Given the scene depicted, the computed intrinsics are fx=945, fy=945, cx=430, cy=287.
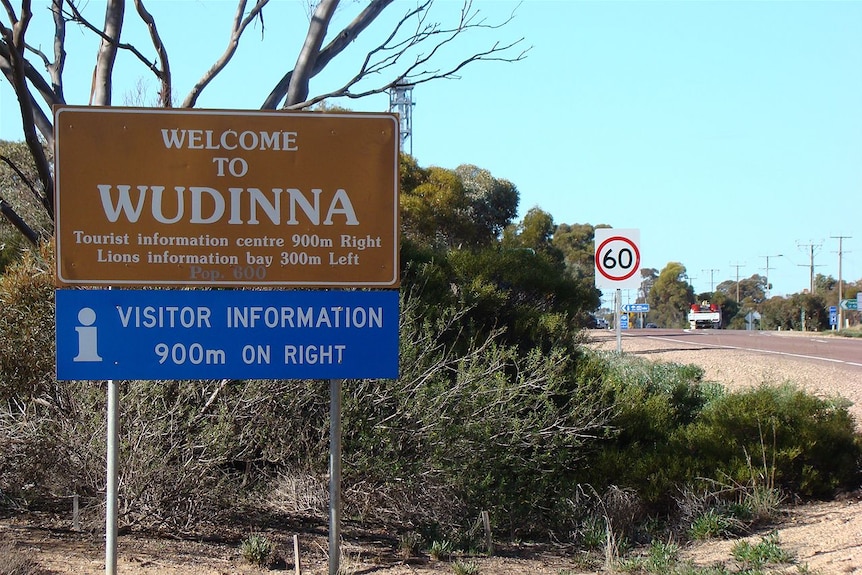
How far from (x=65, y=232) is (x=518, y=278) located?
6.57 m

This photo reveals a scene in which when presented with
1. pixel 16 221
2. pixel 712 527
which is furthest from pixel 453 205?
pixel 712 527

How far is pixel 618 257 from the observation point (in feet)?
40.5

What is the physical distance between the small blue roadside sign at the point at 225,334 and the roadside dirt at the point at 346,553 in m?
1.63

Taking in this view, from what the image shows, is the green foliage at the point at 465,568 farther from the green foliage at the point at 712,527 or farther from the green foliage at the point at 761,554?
the green foliage at the point at 712,527

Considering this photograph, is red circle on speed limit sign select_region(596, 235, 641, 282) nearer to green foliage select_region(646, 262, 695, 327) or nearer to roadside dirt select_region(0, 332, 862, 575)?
roadside dirt select_region(0, 332, 862, 575)

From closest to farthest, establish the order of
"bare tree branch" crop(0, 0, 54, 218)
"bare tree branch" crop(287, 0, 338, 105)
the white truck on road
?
"bare tree branch" crop(0, 0, 54, 218) < "bare tree branch" crop(287, 0, 338, 105) < the white truck on road

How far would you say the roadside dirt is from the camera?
6.55 metres

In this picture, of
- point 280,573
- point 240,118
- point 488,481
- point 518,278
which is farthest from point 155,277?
point 518,278

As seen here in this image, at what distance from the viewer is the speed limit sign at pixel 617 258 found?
12.3 m

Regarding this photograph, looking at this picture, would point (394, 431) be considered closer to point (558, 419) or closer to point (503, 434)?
point (503, 434)

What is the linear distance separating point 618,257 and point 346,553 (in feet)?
20.4

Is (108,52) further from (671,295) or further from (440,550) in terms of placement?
(671,295)

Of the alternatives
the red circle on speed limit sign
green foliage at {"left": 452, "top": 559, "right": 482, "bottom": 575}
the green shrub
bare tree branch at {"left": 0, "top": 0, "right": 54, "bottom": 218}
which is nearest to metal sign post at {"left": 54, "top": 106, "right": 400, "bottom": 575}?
green foliage at {"left": 452, "top": 559, "right": 482, "bottom": 575}

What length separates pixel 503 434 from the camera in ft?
27.3
